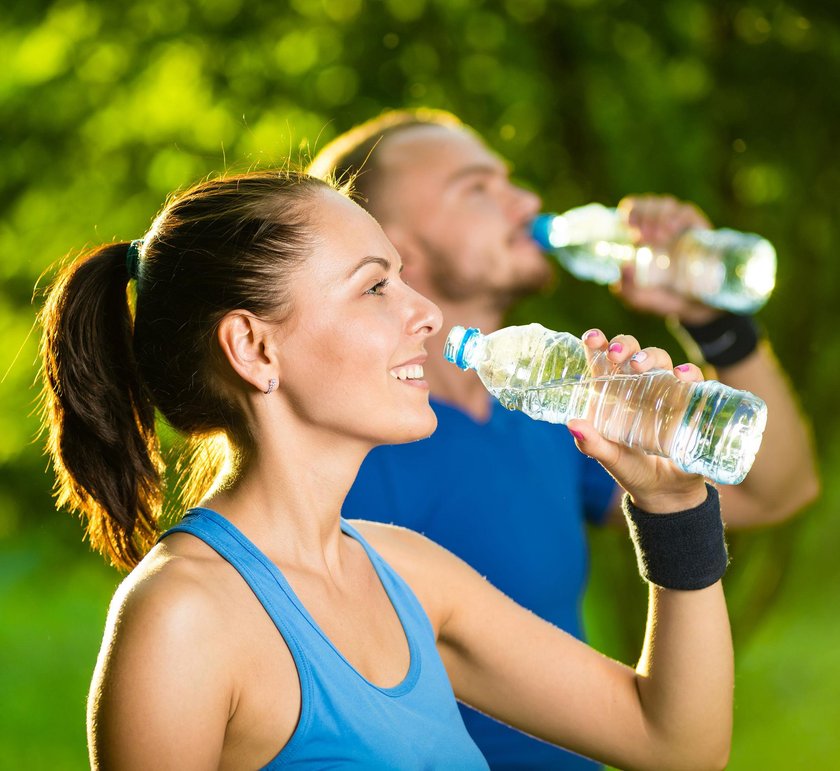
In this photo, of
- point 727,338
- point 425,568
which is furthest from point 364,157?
point 425,568

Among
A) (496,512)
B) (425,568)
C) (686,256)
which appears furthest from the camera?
(686,256)

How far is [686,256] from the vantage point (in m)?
2.81

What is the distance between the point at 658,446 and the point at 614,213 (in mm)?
1317

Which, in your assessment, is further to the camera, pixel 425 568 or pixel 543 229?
pixel 543 229

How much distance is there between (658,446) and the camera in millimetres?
1764

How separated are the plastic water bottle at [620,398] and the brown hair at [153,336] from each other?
32 centimetres

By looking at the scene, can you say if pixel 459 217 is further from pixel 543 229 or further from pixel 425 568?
pixel 425 568

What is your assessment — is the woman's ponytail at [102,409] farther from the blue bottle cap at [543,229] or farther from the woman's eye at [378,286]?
the blue bottle cap at [543,229]

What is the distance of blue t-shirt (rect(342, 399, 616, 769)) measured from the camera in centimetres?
238

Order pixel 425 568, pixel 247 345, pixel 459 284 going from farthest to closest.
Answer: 1. pixel 459 284
2. pixel 425 568
3. pixel 247 345

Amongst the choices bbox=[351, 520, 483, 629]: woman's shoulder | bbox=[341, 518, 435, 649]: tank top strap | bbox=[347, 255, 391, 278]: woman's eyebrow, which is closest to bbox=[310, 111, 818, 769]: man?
bbox=[351, 520, 483, 629]: woman's shoulder

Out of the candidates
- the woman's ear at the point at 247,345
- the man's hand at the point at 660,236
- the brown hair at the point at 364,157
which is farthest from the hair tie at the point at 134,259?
the man's hand at the point at 660,236

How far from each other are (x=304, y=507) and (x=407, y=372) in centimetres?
24

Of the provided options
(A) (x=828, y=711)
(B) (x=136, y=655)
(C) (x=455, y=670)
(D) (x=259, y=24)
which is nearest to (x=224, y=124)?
(D) (x=259, y=24)
